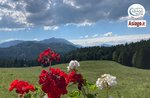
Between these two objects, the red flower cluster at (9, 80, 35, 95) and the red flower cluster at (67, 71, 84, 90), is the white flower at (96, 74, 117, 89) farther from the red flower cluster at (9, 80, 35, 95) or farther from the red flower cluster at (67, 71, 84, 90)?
the red flower cluster at (9, 80, 35, 95)

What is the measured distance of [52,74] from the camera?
5.49 meters

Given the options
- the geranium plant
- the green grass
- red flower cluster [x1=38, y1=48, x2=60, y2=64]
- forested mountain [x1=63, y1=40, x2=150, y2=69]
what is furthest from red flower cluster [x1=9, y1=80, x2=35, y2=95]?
forested mountain [x1=63, y1=40, x2=150, y2=69]

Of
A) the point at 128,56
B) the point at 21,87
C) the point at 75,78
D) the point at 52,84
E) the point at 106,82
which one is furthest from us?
the point at 128,56

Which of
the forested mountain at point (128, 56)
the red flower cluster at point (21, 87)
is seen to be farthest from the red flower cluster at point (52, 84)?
the forested mountain at point (128, 56)

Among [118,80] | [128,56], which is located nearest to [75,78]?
[118,80]

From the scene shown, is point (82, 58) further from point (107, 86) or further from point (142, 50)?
point (107, 86)

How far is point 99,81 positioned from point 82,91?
0.79m

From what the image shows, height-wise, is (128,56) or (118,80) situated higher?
(118,80)

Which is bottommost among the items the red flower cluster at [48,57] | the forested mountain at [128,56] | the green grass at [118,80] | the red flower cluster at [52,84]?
the forested mountain at [128,56]

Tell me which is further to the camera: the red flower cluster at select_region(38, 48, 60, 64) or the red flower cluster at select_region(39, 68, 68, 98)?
the red flower cluster at select_region(38, 48, 60, 64)

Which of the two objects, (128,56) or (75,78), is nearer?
(75,78)

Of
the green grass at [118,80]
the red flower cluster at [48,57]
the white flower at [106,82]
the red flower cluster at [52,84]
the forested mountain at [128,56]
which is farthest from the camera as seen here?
the forested mountain at [128,56]

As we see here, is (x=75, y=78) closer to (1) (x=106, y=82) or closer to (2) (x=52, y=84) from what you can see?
(1) (x=106, y=82)

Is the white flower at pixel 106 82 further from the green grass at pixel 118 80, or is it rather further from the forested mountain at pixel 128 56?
the forested mountain at pixel 128 56
